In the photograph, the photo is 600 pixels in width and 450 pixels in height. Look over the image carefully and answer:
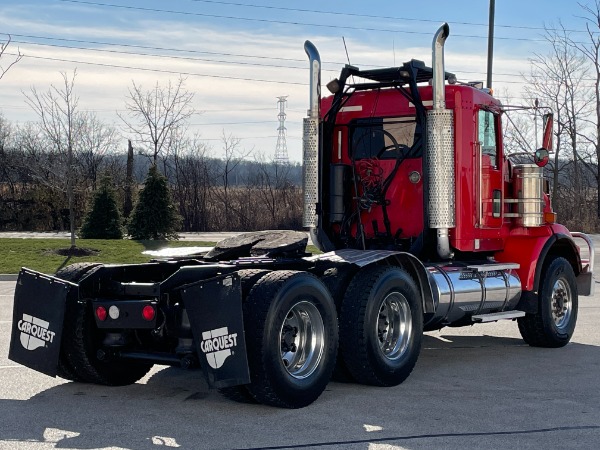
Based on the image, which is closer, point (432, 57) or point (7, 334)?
point (432, 57)

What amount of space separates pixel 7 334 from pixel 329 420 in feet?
18.7

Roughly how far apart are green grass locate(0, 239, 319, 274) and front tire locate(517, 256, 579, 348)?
12212mm

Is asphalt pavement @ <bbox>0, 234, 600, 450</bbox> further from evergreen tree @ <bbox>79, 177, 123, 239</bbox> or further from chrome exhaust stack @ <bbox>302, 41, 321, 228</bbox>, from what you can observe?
evergreen tree @ <bbox>79, 177, 123, 239</bbox>

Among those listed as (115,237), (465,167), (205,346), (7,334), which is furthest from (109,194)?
(205,346)

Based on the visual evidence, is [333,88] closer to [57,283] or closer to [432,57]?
[432,57]

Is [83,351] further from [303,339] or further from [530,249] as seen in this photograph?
[530,249]

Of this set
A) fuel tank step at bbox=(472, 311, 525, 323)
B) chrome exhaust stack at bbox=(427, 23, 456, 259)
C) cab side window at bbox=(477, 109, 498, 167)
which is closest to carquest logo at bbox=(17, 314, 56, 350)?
chrome exhaust stack at bbox=(427, 23, 456, 259)

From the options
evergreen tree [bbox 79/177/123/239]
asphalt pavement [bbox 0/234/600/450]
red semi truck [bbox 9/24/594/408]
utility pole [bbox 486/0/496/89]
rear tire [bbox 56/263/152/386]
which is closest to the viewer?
asphalt pavement [bbox 0/234/600/450]

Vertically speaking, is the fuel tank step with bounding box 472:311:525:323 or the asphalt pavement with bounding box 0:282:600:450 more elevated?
the fuel tank step with bounding box 472:311:525:323

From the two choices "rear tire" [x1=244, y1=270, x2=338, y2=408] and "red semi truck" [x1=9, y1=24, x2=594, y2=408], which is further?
"red semi truck" [x1=9, y1=24, x2=594, y2=408]

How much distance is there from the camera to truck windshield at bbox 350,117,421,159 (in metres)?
10.4

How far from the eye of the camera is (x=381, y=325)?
873 cm

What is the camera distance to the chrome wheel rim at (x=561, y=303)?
1127 cm

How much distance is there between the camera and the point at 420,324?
8945 mm
